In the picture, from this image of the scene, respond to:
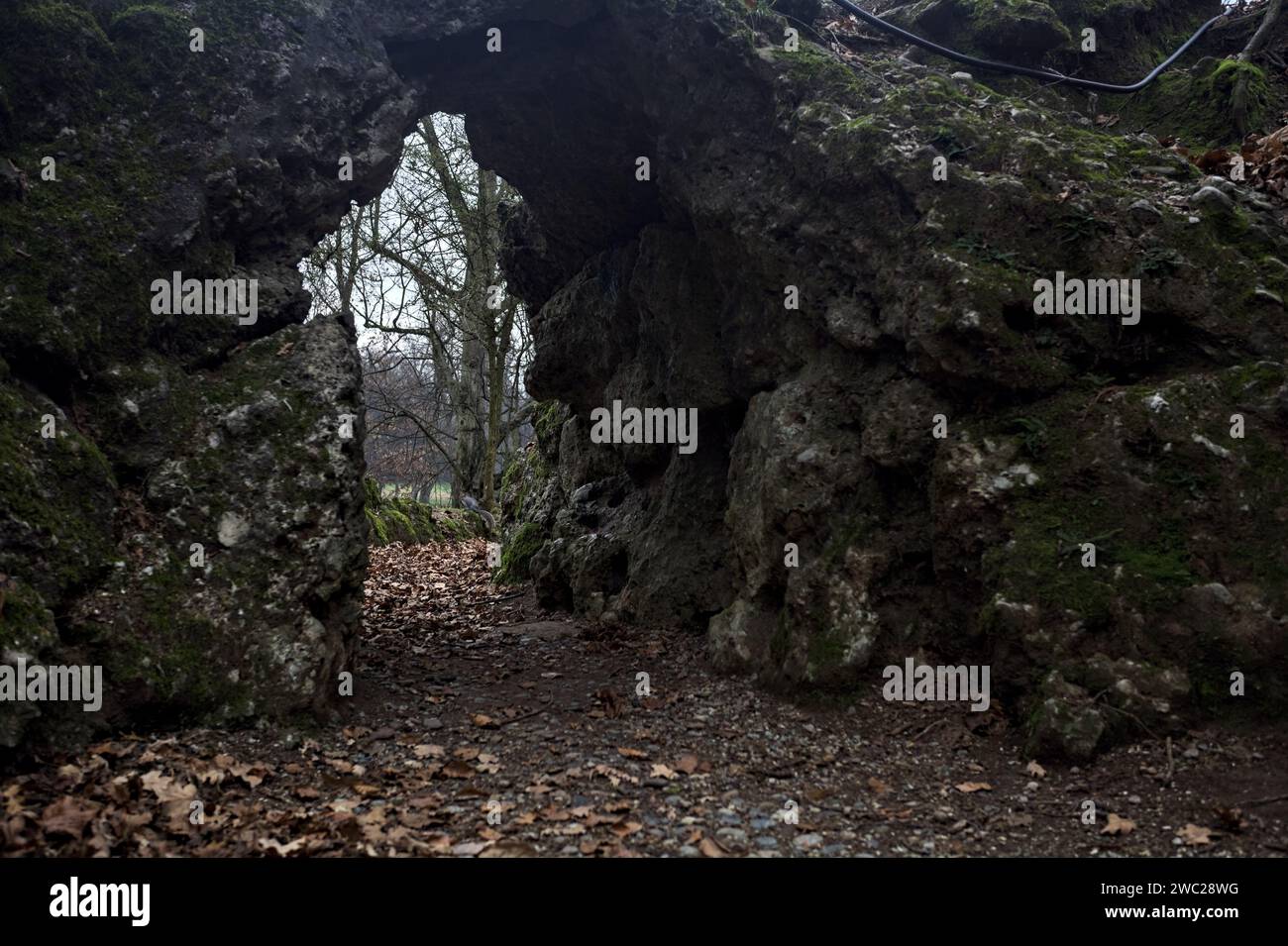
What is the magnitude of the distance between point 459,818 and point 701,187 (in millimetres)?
5962

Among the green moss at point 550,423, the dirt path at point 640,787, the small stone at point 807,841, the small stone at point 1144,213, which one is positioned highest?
the small stone at point 1144,213

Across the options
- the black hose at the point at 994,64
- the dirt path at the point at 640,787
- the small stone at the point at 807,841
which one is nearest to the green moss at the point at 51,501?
the dirt path at the point at 640,787

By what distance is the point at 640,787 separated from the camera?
4.62m

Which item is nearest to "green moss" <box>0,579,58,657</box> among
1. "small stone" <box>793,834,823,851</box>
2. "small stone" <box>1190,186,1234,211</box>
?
"small stone" <box>793,834,823,851</box>

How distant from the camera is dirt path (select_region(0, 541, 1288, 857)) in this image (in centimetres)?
382

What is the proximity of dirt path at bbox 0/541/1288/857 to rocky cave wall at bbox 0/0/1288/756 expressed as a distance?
1.10ft

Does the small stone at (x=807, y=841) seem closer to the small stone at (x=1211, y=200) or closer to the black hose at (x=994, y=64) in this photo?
the small stone at (x=1211, y=200)

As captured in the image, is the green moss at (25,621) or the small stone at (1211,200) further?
the small stone at (1211,200)

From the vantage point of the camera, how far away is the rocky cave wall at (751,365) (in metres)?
4.96

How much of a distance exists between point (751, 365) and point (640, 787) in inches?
171

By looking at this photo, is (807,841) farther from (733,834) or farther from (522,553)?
(522,553)

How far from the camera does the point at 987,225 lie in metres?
6.23

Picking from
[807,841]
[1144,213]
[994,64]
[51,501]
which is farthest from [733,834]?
[994,64]

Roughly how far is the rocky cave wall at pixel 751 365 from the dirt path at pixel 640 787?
1.10 ft
